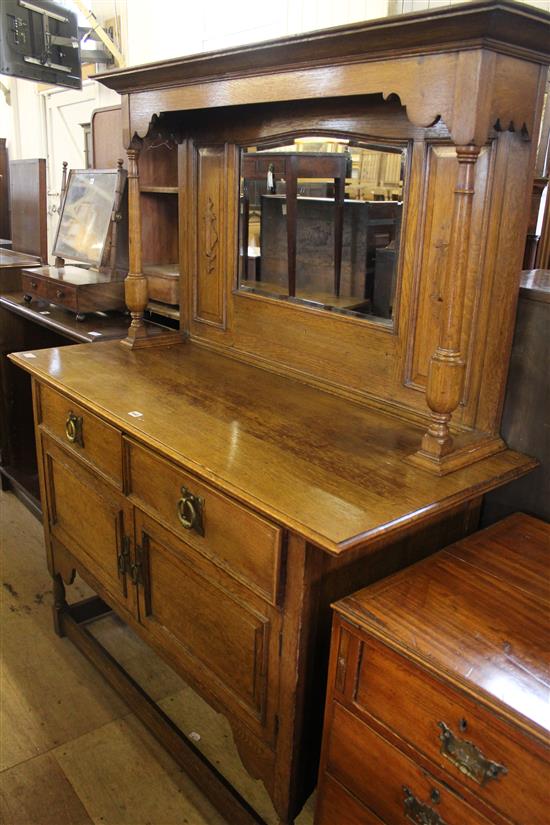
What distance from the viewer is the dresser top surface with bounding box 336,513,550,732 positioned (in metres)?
0.97

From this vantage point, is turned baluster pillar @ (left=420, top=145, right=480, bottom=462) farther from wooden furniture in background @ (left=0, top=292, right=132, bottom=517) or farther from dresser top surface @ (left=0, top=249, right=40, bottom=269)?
dresser top surface @ (left=0, top=249, right=40, bottom=269)

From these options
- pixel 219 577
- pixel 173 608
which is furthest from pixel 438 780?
pixel 173 608

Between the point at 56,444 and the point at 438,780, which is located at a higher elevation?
the point at 56,444

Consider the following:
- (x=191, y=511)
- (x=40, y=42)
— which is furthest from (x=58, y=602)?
(x=40, y=42)

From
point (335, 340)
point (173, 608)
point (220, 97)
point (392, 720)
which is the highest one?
point (220, 97)

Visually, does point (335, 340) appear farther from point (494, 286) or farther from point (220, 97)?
point (220, 97)

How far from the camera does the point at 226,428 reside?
150 centimetres

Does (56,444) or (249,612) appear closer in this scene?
(249,612)

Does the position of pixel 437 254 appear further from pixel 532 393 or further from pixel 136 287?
pixel 136 287

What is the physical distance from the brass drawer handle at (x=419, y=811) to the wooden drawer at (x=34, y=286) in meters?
2.22

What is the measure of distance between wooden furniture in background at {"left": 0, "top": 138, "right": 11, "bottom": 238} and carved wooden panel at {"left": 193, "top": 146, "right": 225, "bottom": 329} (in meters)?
2.43

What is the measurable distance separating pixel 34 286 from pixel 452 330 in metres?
2.03

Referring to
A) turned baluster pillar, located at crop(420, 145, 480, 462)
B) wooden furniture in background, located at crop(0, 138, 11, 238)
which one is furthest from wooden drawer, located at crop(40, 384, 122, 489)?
wooden furniture in background, located at crop(0, 138, 11, 238)

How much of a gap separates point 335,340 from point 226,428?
1.30 ft
